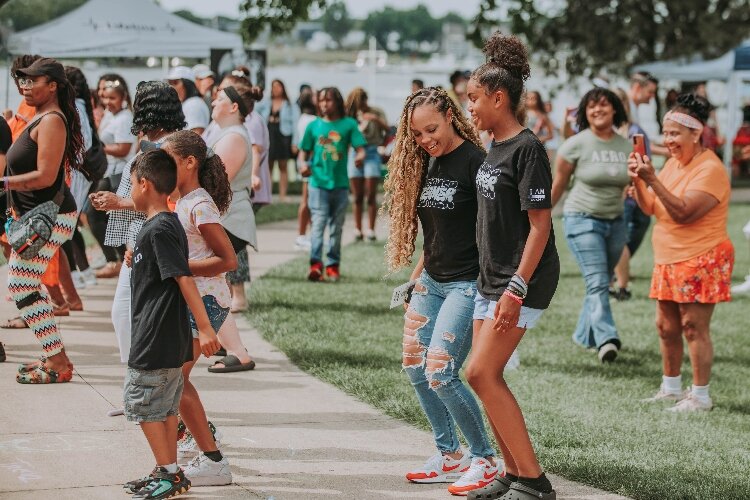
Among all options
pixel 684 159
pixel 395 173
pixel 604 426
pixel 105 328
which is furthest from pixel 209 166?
pixel 105 328

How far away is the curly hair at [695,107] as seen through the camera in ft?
23.7

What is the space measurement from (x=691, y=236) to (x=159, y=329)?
3735mm

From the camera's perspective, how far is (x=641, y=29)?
103 feet

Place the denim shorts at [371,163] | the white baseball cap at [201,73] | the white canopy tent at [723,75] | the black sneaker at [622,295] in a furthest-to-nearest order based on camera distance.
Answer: the white canopy tent at [723,75] → the denim shorts at [371,163] → the white baseball cap at [201,73] → the black sneaker at [622,295]

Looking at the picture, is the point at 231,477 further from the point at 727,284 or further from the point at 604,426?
the point at 727,284

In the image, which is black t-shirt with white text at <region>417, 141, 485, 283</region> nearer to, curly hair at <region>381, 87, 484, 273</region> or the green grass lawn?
curly hair at <region>381, 87, 484, 273</region>

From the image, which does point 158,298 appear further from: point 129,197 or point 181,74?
point 181,74

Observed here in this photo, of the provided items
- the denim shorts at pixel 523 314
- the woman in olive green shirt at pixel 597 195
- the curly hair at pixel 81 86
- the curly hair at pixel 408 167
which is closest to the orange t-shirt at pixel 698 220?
the woman in olive green shirt at pixel 597 195

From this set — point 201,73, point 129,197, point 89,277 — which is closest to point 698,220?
point 129,197

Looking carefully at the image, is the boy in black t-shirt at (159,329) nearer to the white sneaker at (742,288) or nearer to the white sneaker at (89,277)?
the white sneaker at (89,277)

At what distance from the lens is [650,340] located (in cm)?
970

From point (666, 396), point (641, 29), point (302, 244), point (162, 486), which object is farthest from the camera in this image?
point (641, 29)

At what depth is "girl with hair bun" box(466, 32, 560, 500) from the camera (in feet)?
15.6

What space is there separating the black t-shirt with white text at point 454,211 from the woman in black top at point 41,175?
2.65m
